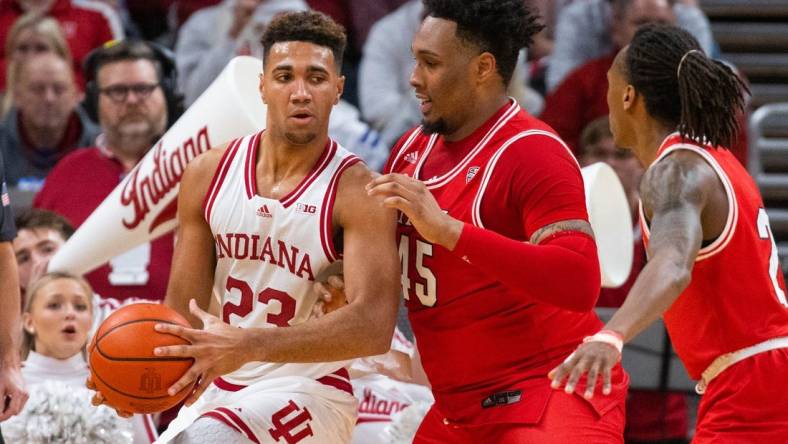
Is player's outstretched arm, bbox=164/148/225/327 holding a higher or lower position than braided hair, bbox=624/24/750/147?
lower

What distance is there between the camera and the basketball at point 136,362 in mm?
3830

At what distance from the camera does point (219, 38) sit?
8.62 m

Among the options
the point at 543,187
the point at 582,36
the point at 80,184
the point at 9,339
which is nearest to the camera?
the point at 543,187

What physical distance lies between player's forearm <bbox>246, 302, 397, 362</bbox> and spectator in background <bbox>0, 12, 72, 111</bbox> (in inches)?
179

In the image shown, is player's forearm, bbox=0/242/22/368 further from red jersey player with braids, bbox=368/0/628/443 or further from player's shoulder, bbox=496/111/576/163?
player's shoulder, bbox=496/111/576/163

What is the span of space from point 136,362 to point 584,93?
4.61m

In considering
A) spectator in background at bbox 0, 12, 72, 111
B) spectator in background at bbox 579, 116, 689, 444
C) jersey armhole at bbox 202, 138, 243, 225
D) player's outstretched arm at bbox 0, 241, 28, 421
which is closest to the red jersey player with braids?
jersey armhole at bbox 202, 138, 243, 225

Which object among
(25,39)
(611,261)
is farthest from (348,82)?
(611,261)

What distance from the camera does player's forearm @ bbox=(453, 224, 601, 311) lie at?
153 inches

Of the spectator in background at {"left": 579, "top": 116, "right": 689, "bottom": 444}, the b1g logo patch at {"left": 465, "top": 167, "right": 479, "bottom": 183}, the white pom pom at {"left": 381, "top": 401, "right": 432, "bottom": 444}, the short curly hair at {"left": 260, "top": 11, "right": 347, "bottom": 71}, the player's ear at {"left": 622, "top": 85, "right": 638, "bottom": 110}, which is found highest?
the short curly hair at {"left": 260, "top": 11, "right": 347, "bottom": 71}

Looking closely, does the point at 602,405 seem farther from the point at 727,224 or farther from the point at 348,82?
the point at 348,82

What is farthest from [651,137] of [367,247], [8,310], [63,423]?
[63,423]

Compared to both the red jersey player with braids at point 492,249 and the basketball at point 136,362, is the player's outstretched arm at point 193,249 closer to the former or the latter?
the basketball at point 136,362

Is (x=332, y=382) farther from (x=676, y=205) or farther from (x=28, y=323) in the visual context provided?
(x=28, y=323)
